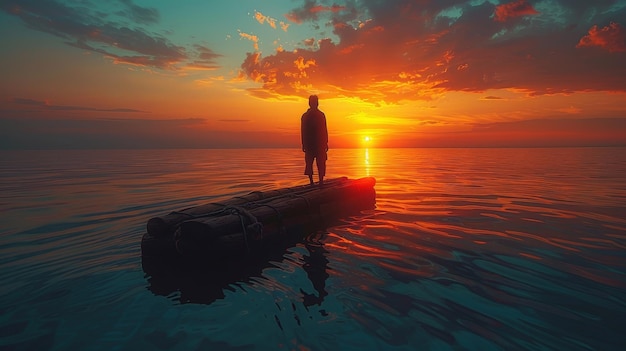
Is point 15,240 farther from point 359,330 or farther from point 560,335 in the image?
point 560,335

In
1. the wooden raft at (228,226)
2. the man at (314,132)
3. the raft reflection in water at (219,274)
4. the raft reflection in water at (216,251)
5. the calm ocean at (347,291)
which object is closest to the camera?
the calm ocean at (347,291)

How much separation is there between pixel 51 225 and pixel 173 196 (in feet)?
18.4

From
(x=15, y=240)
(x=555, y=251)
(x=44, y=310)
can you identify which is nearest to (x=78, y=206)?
(x=15, y=240)

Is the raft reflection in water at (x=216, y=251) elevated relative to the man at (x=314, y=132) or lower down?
lower down

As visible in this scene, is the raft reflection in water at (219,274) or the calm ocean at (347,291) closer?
the calm ocean at (347,291)

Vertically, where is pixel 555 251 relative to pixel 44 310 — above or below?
below

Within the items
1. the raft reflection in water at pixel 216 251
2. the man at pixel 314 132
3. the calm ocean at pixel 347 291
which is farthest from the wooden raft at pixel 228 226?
the man at pixel 314 132

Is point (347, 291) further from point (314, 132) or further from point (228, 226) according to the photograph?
point (314, 132)

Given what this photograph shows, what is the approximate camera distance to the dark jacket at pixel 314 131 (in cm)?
1008

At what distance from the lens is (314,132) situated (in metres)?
10.2

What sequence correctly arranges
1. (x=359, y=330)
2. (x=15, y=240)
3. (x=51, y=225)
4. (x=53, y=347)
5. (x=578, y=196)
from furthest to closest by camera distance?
(x=578, y=196) < (x=51, y=225) < (x=15, y=240) < (x=359, y=330) < (x=53, y=347)

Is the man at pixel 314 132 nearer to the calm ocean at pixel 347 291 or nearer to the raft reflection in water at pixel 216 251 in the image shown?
the calm ocean at pixel 347 291

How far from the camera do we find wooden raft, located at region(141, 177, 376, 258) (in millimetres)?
5676

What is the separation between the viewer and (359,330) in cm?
378
